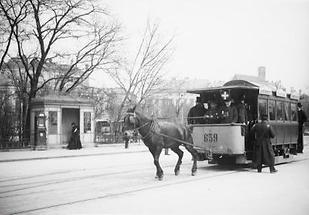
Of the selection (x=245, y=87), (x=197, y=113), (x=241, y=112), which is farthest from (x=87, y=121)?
(x=245, y=87)

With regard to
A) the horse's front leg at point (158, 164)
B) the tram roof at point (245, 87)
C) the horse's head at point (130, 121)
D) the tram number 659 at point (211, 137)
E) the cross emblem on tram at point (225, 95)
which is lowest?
the horse's front leg at point (158, 164)

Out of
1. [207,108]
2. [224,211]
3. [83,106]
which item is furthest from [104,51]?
[224,211]

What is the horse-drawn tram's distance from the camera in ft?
42.0

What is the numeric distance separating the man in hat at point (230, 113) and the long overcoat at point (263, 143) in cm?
76

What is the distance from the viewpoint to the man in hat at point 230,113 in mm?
12906

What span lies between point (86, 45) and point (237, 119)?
17.8 meters

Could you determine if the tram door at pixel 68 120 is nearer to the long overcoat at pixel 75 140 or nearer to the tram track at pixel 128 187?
the long overcoat at pixel 75 140

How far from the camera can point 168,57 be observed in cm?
3222

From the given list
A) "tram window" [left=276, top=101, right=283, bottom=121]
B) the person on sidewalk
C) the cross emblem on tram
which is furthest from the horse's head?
the person on sidewalk

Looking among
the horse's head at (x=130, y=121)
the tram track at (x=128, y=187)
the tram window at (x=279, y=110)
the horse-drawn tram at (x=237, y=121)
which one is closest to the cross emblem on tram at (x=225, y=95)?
the horse-drawn tram at (x=237, y=121)

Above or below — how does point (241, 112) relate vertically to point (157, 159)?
above

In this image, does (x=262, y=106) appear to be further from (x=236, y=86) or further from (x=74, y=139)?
(x=74, y=139)

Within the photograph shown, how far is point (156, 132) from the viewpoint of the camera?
10.9 m

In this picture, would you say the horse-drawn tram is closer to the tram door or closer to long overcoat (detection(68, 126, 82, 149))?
long overcoat (detection(68, 126, 82, 149))
